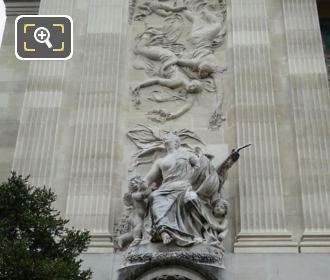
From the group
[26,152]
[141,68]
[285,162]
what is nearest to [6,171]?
[26,152]

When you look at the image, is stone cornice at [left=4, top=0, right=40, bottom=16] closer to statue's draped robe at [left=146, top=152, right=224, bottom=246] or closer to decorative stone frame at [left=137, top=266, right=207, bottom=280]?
statue's draped robe at [left=146, top=152, right=224, bottom=246]

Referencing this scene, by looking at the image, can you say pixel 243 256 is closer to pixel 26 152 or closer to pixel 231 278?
pixel 231 278

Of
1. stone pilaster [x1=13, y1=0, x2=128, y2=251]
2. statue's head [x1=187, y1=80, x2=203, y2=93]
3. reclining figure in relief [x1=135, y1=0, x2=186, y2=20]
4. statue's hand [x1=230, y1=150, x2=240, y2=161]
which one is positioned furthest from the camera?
reclining figure in relief [x1=135, y1=0, x2=186, y2=20]

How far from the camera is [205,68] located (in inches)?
676

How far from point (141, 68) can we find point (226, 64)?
2660 mm

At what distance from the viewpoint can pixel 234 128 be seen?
16.2 metres

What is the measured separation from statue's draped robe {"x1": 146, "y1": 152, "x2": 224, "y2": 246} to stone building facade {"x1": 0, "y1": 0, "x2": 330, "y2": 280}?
0.81 metres

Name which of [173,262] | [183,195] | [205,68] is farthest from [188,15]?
[173,262]

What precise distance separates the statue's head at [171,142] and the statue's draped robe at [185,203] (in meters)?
0.48

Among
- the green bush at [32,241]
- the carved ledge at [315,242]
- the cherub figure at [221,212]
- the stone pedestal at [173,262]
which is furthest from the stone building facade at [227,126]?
the green bush at [32,241]

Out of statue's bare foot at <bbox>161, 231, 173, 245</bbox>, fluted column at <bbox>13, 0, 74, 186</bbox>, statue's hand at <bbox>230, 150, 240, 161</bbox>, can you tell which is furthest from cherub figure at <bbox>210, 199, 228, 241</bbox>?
fluted column at <bbox>13, 0, 74, 186</bbox>

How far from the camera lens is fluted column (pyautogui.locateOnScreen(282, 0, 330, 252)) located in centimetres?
1459

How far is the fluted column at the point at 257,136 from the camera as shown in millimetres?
14406

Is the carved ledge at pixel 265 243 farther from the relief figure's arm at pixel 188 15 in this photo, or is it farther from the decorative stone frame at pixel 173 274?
the relief figure's arm at pixel 188 15
